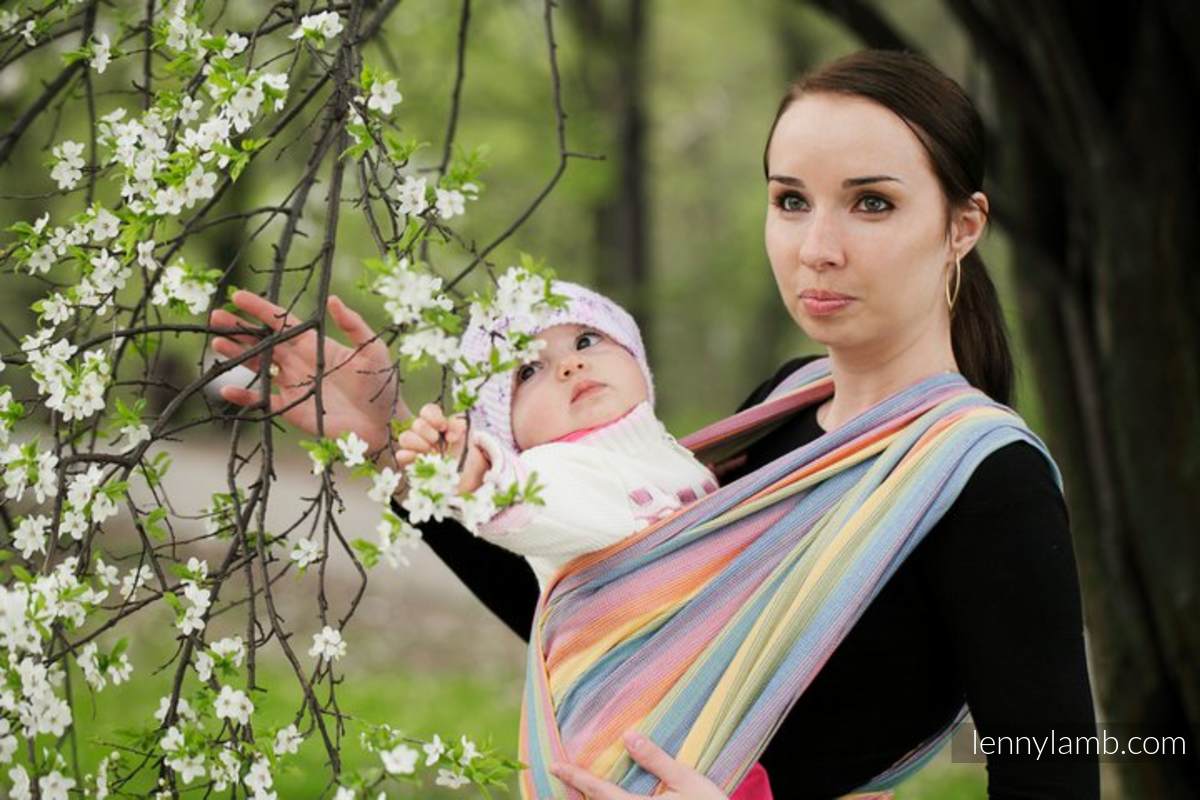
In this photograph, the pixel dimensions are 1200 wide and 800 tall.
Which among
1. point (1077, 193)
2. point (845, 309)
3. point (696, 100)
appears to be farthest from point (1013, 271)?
point (696, 100)

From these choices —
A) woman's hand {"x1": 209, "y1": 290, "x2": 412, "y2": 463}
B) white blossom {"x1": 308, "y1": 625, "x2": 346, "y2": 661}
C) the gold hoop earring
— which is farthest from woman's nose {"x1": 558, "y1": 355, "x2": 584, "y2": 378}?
white blossom {"x1": 308, "y1": 625, "x2": 346, "y2": 661}

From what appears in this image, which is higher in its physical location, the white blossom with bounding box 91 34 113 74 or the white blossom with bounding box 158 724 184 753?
the white blossom with bounding box 91 34 113 74

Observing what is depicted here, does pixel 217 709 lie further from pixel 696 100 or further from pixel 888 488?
pixel 696 100

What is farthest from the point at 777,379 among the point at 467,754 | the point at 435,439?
the point at 467,754

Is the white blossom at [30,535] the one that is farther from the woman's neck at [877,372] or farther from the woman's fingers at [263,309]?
the woman's neck at [877,372]

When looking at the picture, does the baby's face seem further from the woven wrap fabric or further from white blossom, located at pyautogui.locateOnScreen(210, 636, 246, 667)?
white blossom, located at pyautogui.locateOnScreen(210, 636, 246, 667)

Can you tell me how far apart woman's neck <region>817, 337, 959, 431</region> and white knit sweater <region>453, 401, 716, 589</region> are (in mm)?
255

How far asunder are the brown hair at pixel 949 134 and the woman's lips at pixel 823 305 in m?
0.20

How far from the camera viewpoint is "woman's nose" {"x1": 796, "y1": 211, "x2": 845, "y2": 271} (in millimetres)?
2006

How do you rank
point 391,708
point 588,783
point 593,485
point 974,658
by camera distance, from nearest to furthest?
1. point 974,658
2. point 588,783
3. point 593,485
4. point 391,708

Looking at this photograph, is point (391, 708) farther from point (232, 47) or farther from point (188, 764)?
point (232, 47)

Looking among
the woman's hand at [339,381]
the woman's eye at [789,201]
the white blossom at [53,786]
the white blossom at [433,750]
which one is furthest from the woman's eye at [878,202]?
the white blossom at [53,786]

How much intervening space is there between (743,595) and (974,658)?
1.03 ft

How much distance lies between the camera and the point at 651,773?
6.41 ft
